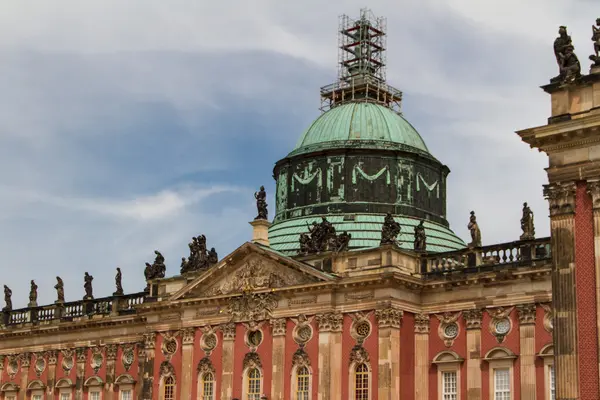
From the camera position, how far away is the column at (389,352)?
152 feet

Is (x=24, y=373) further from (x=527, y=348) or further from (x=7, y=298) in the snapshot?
(x=527, y=348)

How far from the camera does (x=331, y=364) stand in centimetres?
4794

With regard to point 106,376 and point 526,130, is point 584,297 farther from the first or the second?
point 106,376

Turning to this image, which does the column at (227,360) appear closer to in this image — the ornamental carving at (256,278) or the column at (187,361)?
the ornamental carving at (256,278)

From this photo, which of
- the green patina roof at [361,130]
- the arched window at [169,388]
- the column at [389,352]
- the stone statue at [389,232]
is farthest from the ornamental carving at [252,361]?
the green patina roof at [361,130]

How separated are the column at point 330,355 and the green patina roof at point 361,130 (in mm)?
11518

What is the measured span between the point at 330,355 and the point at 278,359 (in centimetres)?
291

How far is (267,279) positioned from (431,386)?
9.03 meters

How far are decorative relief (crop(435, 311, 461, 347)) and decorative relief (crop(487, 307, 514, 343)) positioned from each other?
5.47 feet

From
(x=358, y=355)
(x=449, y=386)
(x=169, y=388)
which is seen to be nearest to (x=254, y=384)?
(x=169, y=388)

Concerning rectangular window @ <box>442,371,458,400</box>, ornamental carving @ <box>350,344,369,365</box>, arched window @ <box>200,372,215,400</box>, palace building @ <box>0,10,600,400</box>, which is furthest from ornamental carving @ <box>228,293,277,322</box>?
rectangular window @ <box>442,371,458,400</box>

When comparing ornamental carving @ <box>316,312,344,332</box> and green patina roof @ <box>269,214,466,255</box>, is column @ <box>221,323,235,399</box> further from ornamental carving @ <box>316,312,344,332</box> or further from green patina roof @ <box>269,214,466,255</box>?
ornamental carving @ <box>316,312,344,332</box>

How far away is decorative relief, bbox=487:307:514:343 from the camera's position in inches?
1784

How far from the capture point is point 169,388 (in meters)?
54.2
